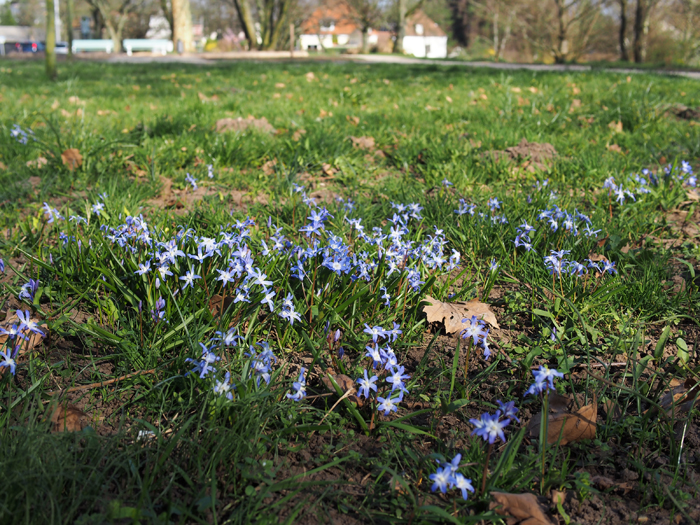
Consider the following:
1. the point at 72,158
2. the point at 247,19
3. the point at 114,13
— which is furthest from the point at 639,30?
the point at 114,13

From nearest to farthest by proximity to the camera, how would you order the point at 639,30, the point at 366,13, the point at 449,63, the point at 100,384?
the point at 100,384 < the point at 449,63 < the point at 639,30 < the point at 366,13

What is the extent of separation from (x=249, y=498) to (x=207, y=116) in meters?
4.64

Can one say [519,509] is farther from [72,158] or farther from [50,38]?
[50,38]

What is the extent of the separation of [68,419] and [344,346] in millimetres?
885

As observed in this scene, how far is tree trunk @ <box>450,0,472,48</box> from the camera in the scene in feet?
176

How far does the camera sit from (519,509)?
123cm

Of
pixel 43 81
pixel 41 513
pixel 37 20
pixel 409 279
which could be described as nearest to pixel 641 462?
pixel 409 279

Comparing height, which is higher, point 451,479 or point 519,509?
point 451,479

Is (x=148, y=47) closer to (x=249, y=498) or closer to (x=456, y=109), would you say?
(x=456, y=109)

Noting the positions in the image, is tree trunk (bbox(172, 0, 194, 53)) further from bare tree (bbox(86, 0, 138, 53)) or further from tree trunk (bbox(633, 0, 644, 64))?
tree trunk (bbox(633, 0, 644, 64))

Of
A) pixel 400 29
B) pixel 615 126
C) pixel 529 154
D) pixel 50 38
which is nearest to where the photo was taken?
pixel 529 154

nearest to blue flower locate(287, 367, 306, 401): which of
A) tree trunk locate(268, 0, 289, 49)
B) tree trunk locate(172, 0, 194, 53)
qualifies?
tree trunk locate(172, 0, 194, 53)

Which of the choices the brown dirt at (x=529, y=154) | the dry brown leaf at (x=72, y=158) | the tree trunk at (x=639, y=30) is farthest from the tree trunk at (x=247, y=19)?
the brown dirt at (x=529, y=154)

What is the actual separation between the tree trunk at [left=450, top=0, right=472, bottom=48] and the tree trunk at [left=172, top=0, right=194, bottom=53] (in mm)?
35477
